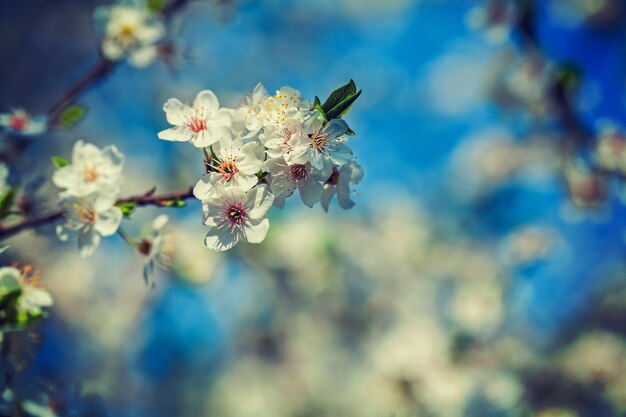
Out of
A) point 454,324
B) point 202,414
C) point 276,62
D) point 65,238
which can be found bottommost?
point 65,238

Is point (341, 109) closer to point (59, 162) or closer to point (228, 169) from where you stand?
point (228, 169)

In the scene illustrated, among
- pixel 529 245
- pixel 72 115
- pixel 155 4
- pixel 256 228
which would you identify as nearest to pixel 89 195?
pixel 256 228

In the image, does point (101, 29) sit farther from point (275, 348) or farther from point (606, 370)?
point (606, 370)

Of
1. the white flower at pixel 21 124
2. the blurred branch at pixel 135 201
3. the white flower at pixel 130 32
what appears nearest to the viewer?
the blurred branch at pixel 135 201

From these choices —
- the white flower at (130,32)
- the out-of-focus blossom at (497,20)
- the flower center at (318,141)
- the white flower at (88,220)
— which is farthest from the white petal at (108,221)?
the out-of-focus blossom at (497,20)

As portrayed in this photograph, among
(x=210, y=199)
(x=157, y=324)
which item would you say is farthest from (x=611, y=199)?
(x=157, y=324)

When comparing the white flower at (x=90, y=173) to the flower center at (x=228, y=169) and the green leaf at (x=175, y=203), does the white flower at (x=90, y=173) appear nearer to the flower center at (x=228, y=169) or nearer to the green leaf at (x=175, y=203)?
the green leaf at (x=175, y=203)

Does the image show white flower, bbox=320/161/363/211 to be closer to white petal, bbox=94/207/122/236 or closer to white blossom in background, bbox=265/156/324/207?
white blossom in background, bbox=265/156/324/207
